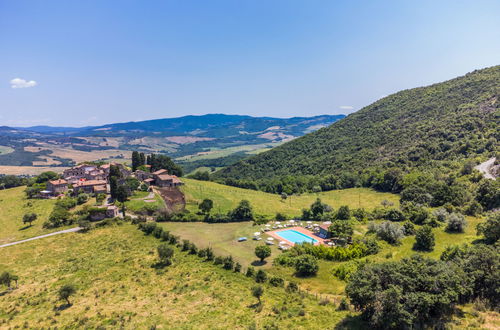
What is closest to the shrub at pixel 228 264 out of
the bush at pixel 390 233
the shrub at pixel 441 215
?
the bush at pixel 390 233

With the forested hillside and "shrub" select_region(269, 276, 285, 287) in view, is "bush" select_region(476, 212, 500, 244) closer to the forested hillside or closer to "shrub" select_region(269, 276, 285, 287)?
the forested hillside

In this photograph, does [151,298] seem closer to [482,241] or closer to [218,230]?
[218,230]

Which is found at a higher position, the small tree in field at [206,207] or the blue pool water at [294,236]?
the small tree in field at [206,207]

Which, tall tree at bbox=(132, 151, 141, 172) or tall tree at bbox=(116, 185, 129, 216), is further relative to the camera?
tall tree at bbox=(132, 151, 141, 172)

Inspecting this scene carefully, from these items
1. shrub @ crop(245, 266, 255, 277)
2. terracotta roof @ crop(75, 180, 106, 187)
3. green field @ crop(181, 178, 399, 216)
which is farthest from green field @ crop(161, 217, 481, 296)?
terracotta roof @ crop(75, 180, 106, 187)

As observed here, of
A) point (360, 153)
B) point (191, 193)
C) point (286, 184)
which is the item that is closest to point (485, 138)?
point (360, 153)

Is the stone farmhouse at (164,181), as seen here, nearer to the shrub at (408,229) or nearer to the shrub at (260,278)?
the shrub at (260,278)
